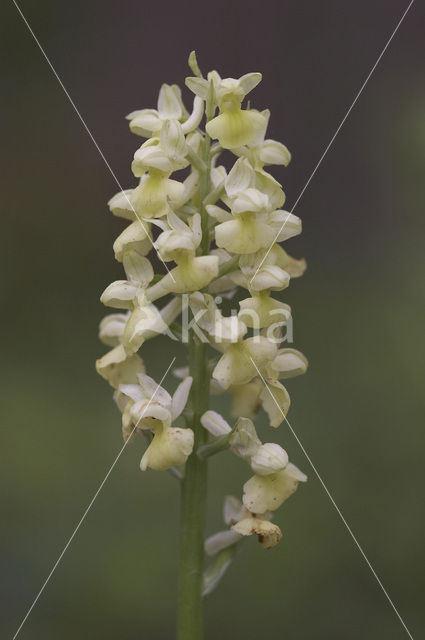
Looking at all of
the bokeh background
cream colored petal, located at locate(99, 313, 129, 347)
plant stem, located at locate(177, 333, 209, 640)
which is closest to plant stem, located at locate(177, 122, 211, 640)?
plant stem, located at locate(177, 333, 209, 640)

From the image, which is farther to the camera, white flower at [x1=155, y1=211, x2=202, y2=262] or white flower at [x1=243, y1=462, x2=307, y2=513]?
white flower at [x1=243, y1=462, x2=307, y2=513]

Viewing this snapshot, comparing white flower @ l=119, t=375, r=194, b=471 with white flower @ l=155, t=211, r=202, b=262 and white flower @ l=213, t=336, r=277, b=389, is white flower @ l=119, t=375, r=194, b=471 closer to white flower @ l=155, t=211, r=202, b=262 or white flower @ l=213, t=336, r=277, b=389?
white flower @ l=213, t=336, r=277, b=389

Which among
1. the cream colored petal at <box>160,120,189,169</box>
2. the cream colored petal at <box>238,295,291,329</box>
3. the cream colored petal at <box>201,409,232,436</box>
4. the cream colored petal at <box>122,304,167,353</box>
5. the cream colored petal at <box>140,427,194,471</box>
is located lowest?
the cream colored petal at <box>201,409,232,436</box>

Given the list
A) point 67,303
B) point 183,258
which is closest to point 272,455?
point 183,258

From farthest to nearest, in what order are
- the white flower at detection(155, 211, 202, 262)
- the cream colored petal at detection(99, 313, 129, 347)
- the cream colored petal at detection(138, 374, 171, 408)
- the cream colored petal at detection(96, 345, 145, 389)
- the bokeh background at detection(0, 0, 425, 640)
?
the bokeh background at detection(0, 0, 425, 640) < the cream colored petal at detection(99, 313, 129, 347) < the cream colored petal at detection(96, 345, 145, 389) < the cream colored petal at detection(138, 374, 171, 408) < the white flower at detection(155, 211, 202, 262)

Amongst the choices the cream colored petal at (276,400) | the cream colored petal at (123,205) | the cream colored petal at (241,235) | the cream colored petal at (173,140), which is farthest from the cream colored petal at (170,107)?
the cream colored petal at (276,400)

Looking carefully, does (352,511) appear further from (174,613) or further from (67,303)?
(67,303)

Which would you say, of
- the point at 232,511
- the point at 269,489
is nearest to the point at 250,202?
the point at 269,489
